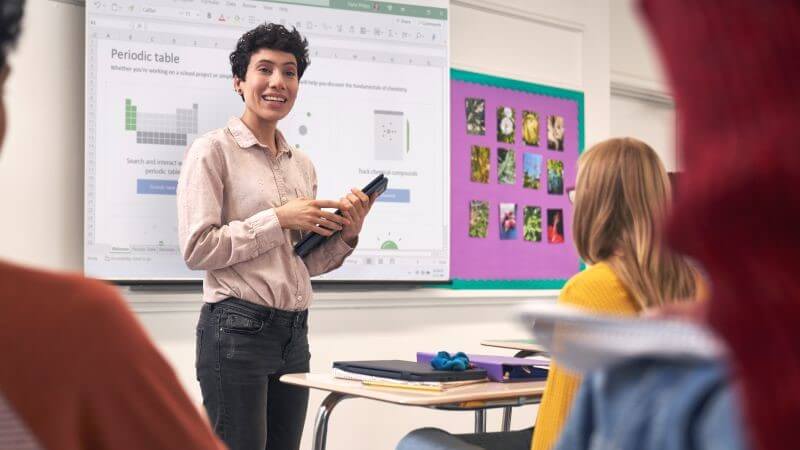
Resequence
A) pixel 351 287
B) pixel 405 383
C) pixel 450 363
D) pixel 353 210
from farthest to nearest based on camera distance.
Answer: pixel 351 287 → pixel 353 210 → pixel 450 363 → pixel 405 383

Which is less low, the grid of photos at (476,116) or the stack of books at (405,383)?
the grid of photos at (476,116)

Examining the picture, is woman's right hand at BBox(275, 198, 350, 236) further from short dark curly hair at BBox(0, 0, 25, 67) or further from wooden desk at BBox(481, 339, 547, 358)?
short dark curly hair at BBox(0, 0, 25, 67)

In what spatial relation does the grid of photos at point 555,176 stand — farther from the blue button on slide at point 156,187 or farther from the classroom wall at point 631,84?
the blue button on slide at point 156,187

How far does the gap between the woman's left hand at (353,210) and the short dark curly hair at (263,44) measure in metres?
0.48

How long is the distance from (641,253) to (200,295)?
2.33 m

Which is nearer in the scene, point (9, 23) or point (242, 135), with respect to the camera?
point (9, 23)

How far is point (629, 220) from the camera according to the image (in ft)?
5.99

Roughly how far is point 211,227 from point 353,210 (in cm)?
43

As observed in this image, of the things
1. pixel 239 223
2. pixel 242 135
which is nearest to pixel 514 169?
pixel 242 135

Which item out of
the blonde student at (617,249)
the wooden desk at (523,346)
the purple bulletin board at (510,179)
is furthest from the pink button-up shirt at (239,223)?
the purple bulletin board at (510,179)

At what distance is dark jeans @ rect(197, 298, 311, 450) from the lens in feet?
8.46

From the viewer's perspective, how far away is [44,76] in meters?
3.49

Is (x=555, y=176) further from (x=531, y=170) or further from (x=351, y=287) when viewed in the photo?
(x=351, y=287)

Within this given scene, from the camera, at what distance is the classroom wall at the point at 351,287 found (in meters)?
3.45
